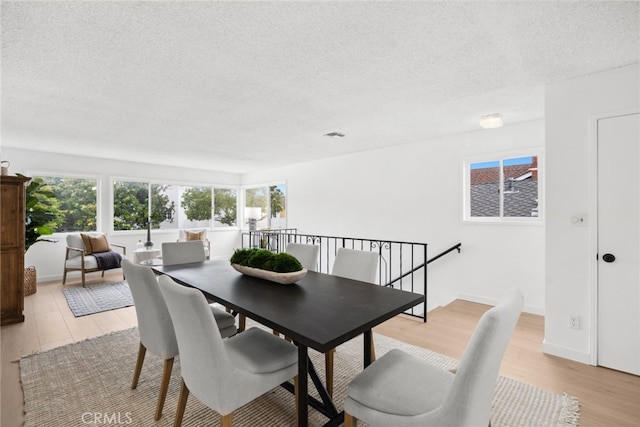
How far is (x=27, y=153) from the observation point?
5.30 metres

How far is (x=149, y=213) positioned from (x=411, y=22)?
6785mm

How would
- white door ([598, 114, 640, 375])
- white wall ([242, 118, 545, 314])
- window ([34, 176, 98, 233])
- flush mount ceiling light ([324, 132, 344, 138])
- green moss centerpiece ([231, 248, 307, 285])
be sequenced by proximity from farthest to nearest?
window ([34, 176, 98, 233]) → flush mount ceiling light ([324, 132, 344, 138]) → white wall ([242, 118, 545, 314]) → white door ([598, 114, 640, 375]) → green moss centerpiece ([231, 248, 307, 285])

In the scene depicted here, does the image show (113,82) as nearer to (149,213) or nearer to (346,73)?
(346,73)

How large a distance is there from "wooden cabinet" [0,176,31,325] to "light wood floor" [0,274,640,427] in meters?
0.20

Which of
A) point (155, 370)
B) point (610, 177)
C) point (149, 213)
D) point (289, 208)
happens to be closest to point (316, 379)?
point (155, 370)

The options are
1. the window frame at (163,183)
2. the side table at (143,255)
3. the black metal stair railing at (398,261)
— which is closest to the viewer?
the black metal stair railing at (398,261)

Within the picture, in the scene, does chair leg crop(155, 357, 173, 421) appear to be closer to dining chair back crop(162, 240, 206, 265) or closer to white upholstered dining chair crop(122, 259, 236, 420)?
white upholstered dining chair crop(122, 259, 236, 420)

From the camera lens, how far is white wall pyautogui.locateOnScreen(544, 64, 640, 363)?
2.46 m

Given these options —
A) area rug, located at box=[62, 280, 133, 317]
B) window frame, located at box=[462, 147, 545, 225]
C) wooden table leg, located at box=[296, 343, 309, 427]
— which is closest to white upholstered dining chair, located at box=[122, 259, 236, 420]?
wooden table leg, located at box=[296, 343, 309, 427]

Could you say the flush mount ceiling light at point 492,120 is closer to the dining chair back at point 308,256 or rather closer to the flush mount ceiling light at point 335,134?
the flush mount ceiling light at point 335,134

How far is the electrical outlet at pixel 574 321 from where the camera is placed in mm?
2543

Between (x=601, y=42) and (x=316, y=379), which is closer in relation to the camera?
(x=316, y=379)

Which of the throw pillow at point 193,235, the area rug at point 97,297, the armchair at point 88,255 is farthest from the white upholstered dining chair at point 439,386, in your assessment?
the throw pillow at point 193,235

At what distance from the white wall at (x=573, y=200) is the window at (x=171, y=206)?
6.04 meters
